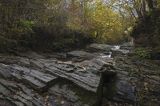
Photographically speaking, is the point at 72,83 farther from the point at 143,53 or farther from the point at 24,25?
the point at 143,53

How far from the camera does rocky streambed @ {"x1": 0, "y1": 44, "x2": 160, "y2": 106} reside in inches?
411

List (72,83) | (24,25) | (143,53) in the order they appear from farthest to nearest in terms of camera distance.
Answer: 1. (143,53)
2. (24,25)
3. (72,83)

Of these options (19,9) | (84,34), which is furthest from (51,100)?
(84,34)

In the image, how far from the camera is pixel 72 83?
11602 mm

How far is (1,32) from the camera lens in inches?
620

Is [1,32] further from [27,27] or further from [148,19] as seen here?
[148,19]

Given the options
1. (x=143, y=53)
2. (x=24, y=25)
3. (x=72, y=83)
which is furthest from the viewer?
(x=143, y=53)

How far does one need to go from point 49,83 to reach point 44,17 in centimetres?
964

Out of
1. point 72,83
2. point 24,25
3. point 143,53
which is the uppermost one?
point 24,25

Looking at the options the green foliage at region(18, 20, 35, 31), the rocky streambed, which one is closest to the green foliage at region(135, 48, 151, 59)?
the rocky streambed

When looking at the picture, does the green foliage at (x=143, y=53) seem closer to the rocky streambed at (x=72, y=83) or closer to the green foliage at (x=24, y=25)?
the rocky streambed at (x=72, y=83)

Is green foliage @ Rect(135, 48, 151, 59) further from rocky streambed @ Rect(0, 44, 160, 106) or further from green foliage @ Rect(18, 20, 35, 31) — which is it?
green foliage @ Rect(18, 20, 35, 31)

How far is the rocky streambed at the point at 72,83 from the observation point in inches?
411

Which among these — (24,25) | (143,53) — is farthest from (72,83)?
(143,53)
